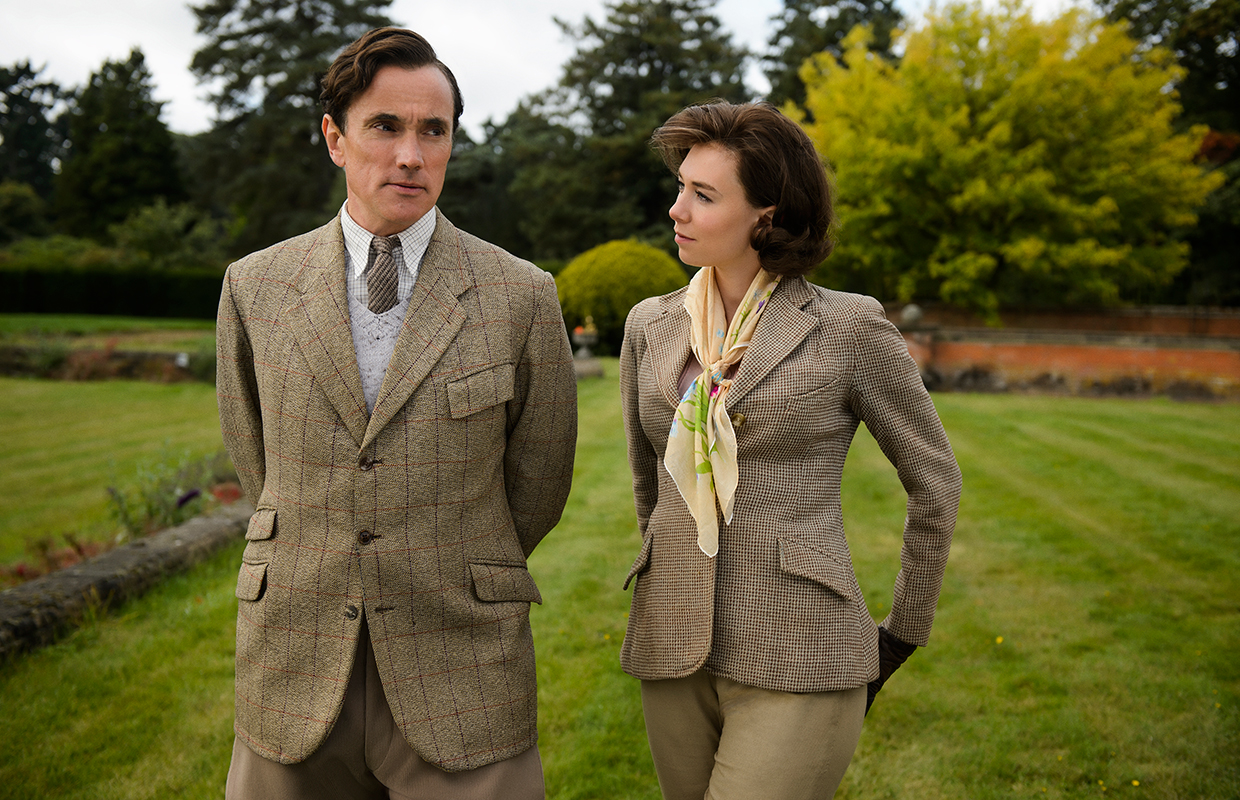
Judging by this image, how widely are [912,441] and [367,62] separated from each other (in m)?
1.45

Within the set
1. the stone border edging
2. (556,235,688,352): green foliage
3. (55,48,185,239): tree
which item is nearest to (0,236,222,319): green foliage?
(55,48,185,239): tree

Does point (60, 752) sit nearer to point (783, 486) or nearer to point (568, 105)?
point (783, 486)

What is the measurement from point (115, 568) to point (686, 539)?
13.5 feet

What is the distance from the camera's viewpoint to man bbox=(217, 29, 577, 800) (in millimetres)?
1813

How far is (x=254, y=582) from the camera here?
188 centimetres

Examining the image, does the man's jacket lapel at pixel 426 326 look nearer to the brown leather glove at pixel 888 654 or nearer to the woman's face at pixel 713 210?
the woman's face at pixel 713 210

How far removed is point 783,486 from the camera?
6.53ft

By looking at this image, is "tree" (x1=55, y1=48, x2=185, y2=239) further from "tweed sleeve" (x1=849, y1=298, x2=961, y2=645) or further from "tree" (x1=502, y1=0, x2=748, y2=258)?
"tweed sleeve" (x1=849, y1=298, x2=961, y2=645)

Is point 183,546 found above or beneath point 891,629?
beneath

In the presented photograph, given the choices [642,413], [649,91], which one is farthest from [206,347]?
[649,91]

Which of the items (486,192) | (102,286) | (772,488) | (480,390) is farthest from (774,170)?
(486,192)

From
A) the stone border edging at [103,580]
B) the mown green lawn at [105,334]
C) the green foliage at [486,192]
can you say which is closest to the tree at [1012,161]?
the mown green lawn at [105,334]

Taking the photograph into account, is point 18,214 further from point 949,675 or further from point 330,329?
point 330,329

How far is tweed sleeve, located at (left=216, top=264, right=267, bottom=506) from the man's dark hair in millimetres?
441
